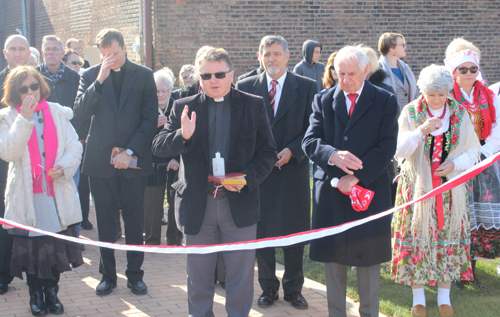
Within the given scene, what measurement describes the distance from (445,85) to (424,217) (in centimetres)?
108

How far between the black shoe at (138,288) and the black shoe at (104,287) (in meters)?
0.20

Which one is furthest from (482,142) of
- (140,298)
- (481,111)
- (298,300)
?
(140,298)

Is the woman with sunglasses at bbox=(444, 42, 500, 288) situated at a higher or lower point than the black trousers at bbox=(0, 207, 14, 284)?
higher

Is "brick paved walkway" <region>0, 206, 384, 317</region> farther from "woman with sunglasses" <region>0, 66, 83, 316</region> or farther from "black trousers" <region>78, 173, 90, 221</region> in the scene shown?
"black trousers" <region>78, 173, 90, 221</region>

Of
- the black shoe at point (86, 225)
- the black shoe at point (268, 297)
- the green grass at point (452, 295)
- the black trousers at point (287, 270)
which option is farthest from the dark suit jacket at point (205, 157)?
the black shoe at point (86, 225)

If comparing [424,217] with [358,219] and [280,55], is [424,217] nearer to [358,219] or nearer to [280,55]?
[358,219]

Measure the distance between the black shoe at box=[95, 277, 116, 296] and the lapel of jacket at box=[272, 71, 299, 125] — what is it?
217 centimetres

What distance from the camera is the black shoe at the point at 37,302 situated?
4.46 meters

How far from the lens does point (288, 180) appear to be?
4.84 meters

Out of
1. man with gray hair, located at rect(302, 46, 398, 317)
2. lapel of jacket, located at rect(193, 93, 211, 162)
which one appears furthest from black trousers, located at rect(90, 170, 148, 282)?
man with gray hair, located at rect(302, 46, 398, 317)

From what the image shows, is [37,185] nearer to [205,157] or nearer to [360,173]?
[205,157]

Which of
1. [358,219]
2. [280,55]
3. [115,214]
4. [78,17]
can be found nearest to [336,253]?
[358,219]

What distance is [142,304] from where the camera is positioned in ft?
15.6

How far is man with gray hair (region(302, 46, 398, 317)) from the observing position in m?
3.87
